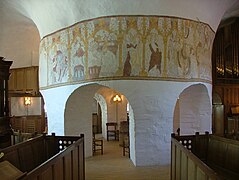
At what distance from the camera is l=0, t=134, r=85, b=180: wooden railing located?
3603 mm

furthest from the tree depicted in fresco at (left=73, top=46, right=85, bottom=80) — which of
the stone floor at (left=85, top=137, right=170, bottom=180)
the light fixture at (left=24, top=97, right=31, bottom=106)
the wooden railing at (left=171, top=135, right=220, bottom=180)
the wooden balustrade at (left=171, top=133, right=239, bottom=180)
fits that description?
the light fixture at (left=24, top=97, right=31, bottom=106)

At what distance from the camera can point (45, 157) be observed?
6309mm

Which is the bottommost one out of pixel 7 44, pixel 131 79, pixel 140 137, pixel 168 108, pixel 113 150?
pixel 113 150

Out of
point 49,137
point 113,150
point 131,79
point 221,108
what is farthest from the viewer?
Result: point 221,108

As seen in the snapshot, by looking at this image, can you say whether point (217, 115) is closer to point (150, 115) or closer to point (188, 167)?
point (150, 115)

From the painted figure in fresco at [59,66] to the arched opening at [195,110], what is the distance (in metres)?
4.52

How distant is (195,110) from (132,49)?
142 inches

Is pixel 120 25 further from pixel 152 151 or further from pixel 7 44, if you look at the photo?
pixel 7 44

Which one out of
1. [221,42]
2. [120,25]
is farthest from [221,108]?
[120,25]

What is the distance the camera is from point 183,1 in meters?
8.35

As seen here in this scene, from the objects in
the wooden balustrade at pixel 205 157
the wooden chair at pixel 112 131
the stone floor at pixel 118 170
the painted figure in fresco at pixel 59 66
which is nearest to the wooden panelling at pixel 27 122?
the wooden chair at pixel 112 131

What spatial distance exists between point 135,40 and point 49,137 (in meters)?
3.86

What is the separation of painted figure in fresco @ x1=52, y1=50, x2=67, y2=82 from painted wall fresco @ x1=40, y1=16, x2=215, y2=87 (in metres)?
0.03


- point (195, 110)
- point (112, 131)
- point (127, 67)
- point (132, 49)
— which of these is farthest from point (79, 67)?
point (112, 131)
